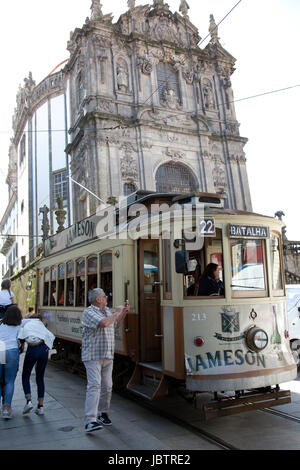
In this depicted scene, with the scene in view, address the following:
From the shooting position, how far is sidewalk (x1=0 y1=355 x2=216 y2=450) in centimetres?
490

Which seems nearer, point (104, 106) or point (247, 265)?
point (247, 265)

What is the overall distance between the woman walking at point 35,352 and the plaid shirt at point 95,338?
4.43 ft

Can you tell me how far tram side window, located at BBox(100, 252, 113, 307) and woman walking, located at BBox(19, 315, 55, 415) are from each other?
63.4 inches

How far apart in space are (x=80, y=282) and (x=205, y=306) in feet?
14.7

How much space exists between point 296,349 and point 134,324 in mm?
5313

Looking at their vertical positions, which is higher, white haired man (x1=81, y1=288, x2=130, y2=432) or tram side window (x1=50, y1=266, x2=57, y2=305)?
tram side window (x1=50, y1=266, x2=57, y2=305)

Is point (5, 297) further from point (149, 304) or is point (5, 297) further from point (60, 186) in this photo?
point (60, 186)

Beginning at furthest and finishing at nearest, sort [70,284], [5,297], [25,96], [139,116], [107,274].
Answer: [25,96] → [139,116] → [70,284] → [107,274] → [5,297]

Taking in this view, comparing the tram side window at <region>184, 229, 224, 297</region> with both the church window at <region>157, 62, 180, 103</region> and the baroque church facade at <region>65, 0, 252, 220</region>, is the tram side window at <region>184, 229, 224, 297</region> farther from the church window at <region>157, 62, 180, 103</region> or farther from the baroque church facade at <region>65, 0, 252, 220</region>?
the church window at <region>157, 62, 180, 103</region>

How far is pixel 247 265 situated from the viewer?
19.4 feet

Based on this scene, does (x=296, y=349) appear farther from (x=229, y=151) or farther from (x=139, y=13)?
(x=139, y=13)

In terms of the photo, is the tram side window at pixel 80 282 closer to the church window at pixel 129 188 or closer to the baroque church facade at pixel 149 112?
the baroque church facade at pixel 149 112

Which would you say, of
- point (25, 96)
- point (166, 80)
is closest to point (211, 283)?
point (166, 80)

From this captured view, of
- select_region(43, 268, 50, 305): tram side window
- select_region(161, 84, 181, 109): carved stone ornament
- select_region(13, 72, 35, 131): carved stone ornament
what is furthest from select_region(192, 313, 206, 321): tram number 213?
select_region(13, 72, 35, 131): carved stone ornament
